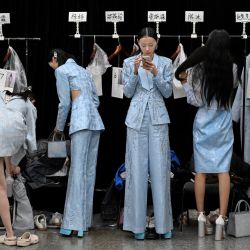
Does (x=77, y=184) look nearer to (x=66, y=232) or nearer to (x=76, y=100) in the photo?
(x=66, y=232)

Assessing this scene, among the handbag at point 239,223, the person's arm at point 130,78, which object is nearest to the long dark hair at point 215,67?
the person's arm at point 130,78

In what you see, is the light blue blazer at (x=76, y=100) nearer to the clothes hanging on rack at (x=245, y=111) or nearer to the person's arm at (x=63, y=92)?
the person's arm at (x=63, y=92)

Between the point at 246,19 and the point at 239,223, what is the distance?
1915 millimetres

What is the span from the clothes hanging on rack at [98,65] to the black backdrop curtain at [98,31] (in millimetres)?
250

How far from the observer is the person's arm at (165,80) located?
656 centimetres

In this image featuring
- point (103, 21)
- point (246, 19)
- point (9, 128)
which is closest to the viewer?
point (9, 128)

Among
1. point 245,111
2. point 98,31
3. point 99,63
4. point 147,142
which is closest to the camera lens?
point 147,142

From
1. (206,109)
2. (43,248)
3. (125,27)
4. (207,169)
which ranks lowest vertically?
(43,248)

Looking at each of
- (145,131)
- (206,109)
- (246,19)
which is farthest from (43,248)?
(246,19)

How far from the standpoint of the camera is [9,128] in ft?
20.9

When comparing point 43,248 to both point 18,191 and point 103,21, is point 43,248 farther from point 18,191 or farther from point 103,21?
point 103,21

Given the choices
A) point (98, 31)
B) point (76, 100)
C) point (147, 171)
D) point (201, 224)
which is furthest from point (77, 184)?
point (98, 31)

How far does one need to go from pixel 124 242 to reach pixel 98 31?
7.66 feet

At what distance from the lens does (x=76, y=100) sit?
6.86 m
